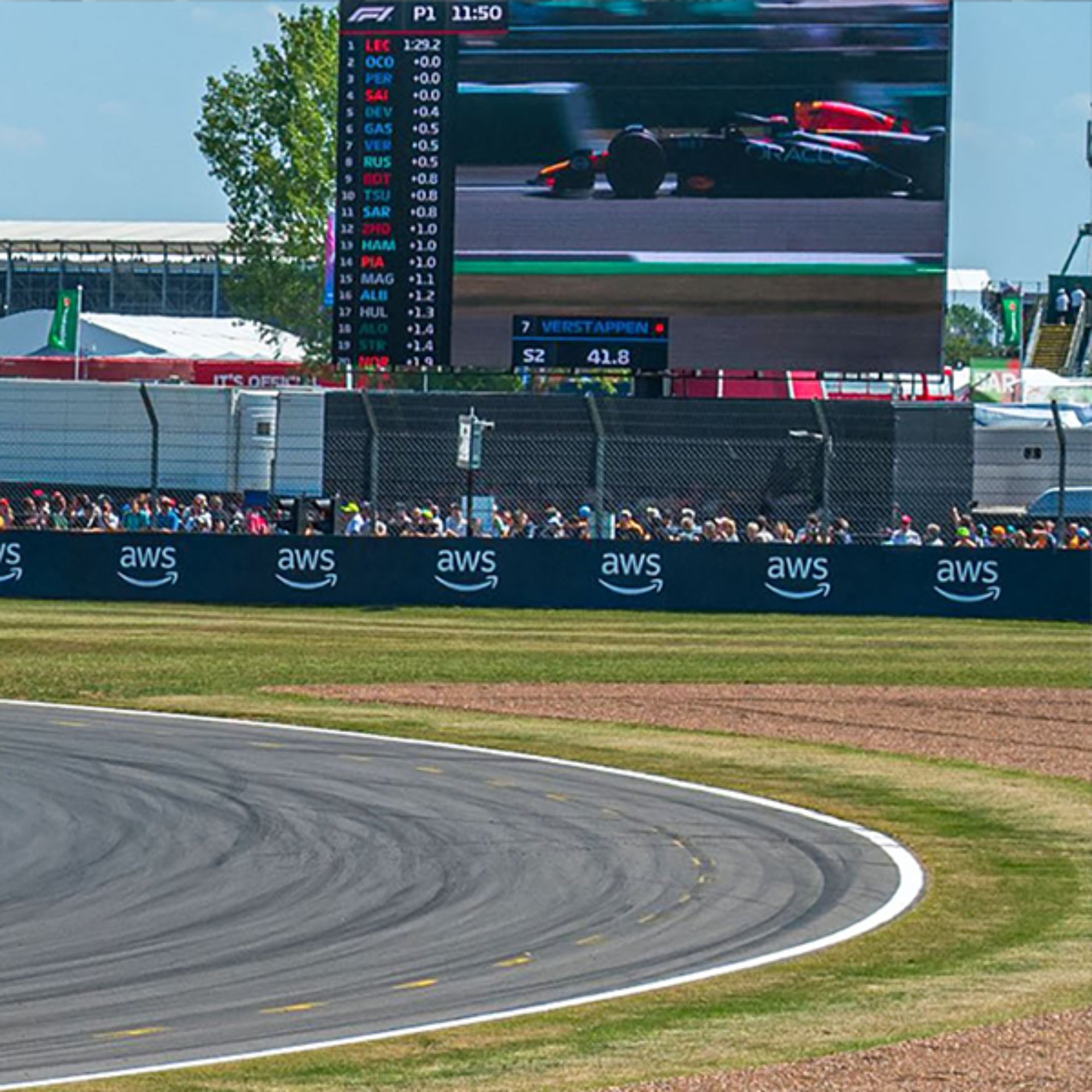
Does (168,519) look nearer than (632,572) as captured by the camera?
No

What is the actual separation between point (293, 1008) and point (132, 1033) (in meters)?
0.87

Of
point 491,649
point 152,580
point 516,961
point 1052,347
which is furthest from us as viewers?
point 1052,347

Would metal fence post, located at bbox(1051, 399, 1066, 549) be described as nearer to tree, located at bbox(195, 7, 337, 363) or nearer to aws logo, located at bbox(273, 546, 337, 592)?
aws logo, located at bbox(273, 546, 337, 592)

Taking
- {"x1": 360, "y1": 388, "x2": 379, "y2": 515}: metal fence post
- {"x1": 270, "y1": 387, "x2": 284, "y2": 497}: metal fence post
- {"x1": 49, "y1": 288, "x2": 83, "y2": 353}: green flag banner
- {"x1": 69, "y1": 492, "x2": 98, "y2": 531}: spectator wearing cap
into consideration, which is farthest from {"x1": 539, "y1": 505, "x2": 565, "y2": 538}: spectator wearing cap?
{"x1": 49, "y1": 288, "x2": 83, "y2": 353}: green flag banner

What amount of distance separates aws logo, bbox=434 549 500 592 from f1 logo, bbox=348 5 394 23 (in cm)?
922

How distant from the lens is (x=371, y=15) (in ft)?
117

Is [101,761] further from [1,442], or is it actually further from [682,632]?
[1,442]

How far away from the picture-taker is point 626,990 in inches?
415

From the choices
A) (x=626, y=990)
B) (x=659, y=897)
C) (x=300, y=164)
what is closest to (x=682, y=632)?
(x=659, y=897)

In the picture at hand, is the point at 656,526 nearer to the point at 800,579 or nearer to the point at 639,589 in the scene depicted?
the point at 639,589

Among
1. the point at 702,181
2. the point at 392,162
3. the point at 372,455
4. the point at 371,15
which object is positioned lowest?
the point at 372,455

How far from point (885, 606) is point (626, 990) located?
23795 millimetres

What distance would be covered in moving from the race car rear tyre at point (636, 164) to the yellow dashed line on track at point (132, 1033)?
89.3 feet

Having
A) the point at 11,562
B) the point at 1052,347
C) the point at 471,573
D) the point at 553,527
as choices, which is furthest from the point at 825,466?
the point at 1052,347
